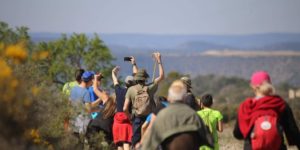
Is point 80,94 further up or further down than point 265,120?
further down

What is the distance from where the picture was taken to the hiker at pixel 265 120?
10.1m

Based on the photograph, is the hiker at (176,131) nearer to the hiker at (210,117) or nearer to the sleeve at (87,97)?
the hiker at (210,117)

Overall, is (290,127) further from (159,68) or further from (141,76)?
(159,68)

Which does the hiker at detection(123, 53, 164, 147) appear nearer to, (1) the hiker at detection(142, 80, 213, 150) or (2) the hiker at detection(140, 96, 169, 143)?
(2) the hiker at detection(140, 96, 169, 143)

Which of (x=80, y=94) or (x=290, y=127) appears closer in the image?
(x=290, y=127)

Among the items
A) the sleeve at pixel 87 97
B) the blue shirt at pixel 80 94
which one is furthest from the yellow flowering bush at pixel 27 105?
the sleeve at pixel 87 97

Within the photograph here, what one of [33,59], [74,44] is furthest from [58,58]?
[33,59]

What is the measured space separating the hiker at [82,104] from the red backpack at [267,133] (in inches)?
140

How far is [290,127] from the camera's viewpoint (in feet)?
33.5

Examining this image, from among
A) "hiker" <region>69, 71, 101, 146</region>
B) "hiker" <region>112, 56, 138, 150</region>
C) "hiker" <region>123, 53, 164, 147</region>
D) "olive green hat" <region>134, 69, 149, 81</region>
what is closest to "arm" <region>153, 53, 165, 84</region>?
"hiker" <region>123, 53, 164, 147</region>

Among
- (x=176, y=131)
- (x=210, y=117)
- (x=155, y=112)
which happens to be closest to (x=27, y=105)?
(x=176, y=131)

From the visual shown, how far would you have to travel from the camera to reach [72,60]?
4909cm

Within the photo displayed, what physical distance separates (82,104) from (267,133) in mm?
3748

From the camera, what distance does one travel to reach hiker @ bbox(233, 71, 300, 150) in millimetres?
10125
